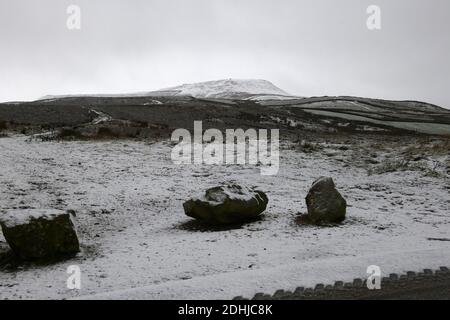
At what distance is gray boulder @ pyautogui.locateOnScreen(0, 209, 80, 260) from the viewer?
7949 mm

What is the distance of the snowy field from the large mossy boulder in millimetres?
326

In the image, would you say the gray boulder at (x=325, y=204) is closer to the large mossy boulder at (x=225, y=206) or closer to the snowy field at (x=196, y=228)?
the snowy field at (x=196, y=228)

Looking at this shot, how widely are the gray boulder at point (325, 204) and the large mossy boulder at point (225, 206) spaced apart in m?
1.34

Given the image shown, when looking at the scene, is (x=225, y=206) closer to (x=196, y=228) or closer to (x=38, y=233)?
(x=196, y=228)

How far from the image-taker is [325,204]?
10.5 metres

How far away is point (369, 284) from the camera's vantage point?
654 cm

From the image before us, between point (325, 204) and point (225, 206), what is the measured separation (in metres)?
2.51

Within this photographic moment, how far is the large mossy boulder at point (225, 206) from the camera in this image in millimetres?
10258

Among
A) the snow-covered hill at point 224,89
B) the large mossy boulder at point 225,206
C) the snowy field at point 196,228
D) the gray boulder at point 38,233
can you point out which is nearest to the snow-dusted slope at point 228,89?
the snow-covered hill at point 224,89

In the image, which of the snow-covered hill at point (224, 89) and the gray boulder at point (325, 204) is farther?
the snow-covered hill at point (224, 89)

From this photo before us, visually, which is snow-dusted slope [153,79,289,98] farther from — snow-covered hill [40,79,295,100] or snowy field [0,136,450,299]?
snowy field [0,136,450,299]

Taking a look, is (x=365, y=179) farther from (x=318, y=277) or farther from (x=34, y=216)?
(x=34, y=216)
